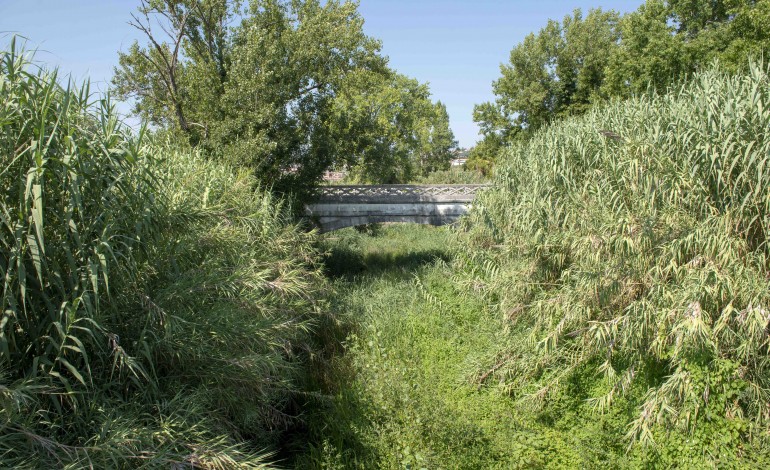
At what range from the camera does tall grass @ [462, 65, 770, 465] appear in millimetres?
5543

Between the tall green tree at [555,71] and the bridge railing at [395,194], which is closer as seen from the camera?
the bridge railing at [395,194]

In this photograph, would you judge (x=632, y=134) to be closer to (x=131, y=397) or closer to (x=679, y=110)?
(x=679, y=110)

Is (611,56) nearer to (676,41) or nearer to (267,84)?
(676,41)

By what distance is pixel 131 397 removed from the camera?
502cm

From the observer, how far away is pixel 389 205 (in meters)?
17.3

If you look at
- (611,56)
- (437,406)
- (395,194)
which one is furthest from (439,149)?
(437,406)

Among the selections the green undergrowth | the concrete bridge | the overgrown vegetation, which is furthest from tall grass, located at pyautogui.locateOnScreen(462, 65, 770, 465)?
the concrete bridge

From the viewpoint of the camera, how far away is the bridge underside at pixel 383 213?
17203 millimetres

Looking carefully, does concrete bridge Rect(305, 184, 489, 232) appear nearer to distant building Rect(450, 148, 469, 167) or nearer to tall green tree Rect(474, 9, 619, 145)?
tall green tree Rect(474, 9, 619, 145)

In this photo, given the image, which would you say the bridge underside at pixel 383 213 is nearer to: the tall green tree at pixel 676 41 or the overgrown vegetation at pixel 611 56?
the overgrown vegetation at pixel 611 56

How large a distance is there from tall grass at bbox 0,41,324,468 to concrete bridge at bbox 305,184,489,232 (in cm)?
1059

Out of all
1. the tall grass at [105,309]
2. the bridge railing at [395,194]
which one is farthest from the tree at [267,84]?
the tall grass at [105,309]

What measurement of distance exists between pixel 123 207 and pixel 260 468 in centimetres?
257

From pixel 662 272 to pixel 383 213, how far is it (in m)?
11.6
